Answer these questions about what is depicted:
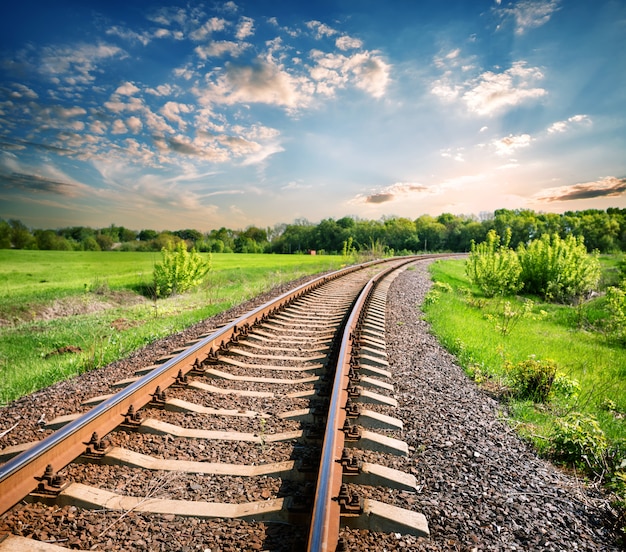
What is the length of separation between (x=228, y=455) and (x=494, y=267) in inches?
460

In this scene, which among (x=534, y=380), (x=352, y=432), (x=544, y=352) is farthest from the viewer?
(x=544, y=352)

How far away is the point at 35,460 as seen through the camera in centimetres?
224

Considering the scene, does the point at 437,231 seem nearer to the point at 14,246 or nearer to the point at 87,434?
the point at 14,246

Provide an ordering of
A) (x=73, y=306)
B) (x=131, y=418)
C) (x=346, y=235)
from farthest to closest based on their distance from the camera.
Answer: (x=346, y=235) < (x=73, y=306) < (x=131, y=418)

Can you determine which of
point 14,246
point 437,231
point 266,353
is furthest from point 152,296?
point 437,231

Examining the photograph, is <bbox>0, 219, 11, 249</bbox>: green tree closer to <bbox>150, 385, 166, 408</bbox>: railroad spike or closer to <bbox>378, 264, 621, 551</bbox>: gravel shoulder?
<bbox>150, 385, 166, 408</bbox>: railroad spike

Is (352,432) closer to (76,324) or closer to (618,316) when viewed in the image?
(76,324)

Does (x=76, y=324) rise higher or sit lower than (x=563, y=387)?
higher

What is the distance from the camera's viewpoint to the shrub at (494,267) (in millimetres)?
12023

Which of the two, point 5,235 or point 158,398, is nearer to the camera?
point 158,398

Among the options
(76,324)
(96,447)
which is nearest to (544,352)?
(96,447)

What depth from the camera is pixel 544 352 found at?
692cm

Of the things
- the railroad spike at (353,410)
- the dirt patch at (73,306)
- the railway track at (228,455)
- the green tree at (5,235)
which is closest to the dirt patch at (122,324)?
the dirt patch at (73,306)

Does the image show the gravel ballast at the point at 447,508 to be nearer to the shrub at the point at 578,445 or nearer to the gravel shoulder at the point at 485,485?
the gravel shoulder at the point at 485,485
